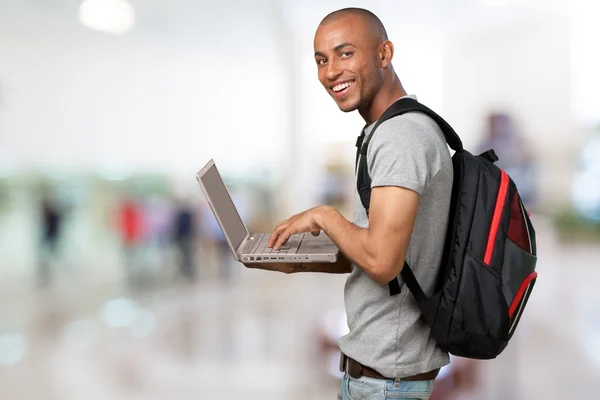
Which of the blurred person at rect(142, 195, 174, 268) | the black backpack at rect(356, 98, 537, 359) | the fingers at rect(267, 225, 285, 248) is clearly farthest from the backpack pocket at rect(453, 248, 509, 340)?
the blurred person at rect(142, 195, 174, 268)

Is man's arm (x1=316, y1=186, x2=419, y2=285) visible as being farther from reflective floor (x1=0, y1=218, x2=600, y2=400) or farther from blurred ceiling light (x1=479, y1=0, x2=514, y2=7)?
blurred ceiling light (x1=479, y1=0, x2=514, y2=7)

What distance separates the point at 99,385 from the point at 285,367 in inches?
42.9

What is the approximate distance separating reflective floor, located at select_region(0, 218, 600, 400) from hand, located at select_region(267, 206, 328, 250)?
2.56 m

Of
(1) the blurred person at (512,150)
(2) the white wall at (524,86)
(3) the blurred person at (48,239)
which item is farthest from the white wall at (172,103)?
(1) the blurred person at (512,150)

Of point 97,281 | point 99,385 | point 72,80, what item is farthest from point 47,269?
point 99,385

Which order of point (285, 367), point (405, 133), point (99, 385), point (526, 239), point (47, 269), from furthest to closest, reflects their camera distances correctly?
1. point (47, 269)
2. point (285, 367)
3. point (99, 385)
4. point (526, 239)
5. point (405, 133)

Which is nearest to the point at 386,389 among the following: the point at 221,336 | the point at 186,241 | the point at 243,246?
the point at 243,246

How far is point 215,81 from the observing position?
752cm

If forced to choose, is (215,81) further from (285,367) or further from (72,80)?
(285,367)

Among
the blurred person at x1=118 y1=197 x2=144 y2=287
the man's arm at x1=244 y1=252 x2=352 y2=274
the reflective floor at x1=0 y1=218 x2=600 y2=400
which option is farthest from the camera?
the blurred person at x1=118 y1=197 x2=144 y2=287

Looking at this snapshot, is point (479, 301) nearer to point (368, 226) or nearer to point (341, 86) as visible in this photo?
point (368, 226)

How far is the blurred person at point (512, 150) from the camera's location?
7148 millimetres

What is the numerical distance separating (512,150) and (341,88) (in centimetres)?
619

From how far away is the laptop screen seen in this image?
60.0 inches
